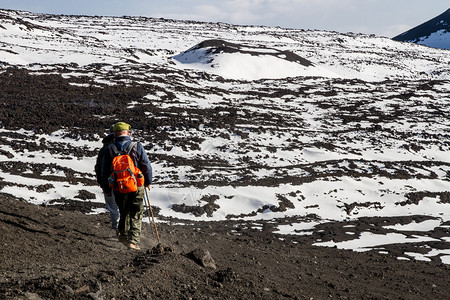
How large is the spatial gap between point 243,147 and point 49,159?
1174cm

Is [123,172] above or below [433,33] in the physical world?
below

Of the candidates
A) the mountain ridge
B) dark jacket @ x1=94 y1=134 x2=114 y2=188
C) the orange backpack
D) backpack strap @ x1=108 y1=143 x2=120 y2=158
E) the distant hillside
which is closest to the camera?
the orange backpack

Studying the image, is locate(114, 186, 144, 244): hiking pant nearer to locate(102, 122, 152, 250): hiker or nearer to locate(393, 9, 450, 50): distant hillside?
locate(102, 122, 152, 250): hiker

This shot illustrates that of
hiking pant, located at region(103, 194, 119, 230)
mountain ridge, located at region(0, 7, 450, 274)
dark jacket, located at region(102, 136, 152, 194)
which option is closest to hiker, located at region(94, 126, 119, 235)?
hiking pant, located at region(103, 194, 119, 230)

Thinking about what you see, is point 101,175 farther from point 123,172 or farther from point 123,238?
point 123,238

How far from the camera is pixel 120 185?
22.1 feet

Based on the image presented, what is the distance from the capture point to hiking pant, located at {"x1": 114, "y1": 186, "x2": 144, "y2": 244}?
7070 mm

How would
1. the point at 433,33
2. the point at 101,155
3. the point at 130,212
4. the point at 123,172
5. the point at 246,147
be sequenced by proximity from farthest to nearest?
the point at 433,33, the point at 246,147, the point at 130,212, the point at 101,155, the point at 123,172

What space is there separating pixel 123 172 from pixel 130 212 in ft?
3.02

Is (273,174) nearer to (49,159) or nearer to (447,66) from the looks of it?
(49,159)

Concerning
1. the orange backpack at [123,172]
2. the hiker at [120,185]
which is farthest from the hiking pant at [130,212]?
the orange backpack at [123,172]

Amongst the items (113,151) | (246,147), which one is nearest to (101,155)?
(113,151)

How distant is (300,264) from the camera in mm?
9656

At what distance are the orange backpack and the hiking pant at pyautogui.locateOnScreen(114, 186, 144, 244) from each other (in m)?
0.27
